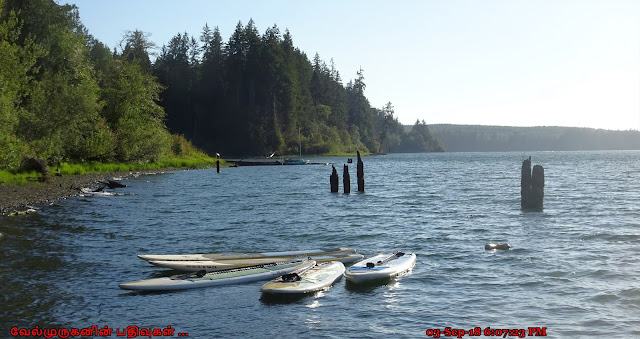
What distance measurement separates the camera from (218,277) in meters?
18.9

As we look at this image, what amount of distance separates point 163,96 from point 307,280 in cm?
14713

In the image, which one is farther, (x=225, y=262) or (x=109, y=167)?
(x=109, y=167)

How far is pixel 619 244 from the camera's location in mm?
26281

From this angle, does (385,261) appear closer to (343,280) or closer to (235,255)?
(343,280)

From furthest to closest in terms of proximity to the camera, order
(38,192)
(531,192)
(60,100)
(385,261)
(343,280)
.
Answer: (60,100) < (38,192) < (531,192) < (385,261) < (343,280)

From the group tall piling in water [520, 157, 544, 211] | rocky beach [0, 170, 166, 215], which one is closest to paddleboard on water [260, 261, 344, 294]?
rocky beach [0, 170, 166, 215]

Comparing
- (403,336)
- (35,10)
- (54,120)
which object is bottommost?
(403,336)

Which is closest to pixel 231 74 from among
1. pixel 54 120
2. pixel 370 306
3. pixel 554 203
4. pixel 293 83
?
pixel 293 83

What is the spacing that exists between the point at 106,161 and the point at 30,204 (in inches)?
1510

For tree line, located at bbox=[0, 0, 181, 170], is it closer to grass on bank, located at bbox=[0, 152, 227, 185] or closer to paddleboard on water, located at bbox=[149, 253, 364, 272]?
grass on bank, located at bbox=[0, 152, 227, 185]

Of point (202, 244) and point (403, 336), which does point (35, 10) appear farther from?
point (403, 336)

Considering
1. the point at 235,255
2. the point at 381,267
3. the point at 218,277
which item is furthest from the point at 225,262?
the point at 381,267

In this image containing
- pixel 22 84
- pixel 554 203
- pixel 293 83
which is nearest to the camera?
pixel 554 203

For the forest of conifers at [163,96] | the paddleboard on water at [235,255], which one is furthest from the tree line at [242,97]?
the paddleboard on water at [235,255]
